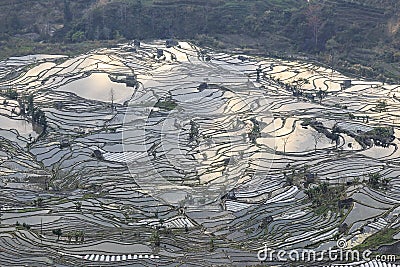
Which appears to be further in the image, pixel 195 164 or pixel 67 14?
pixel 67 14

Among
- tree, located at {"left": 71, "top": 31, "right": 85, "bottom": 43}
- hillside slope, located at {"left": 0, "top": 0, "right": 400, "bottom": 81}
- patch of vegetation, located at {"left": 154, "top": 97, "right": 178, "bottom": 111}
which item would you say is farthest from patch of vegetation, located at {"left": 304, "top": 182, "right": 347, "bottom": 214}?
tree, located at {"left": 71, "top": 31, "right": 85, "bottom": 43}

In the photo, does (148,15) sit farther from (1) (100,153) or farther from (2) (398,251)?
(2) (398,251)

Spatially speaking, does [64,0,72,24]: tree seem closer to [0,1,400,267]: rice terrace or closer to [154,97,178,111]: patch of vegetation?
[0,1,400,267]: rice terrace

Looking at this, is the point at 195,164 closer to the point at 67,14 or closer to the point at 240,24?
the point at 240,24

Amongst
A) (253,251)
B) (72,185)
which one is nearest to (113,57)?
(72,185)
